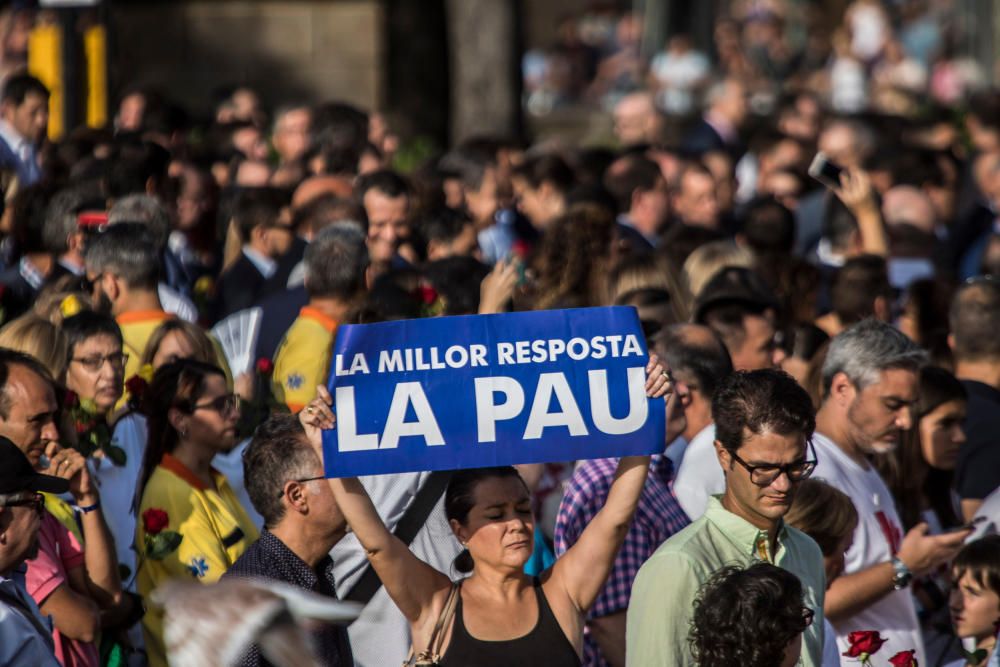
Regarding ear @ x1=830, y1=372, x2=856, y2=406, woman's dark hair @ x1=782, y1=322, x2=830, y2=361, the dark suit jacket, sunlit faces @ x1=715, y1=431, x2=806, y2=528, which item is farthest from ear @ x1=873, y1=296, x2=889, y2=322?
sunlit faces @ x1=715, y1=431, x2=806, y2=528

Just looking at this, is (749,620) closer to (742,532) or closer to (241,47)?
(742,532)

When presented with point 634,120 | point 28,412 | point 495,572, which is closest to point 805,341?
point 495,572

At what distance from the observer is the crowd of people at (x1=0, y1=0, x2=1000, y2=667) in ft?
15.6

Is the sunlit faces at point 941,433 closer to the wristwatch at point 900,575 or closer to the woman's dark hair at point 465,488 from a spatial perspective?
the wristwatch at point 900,575

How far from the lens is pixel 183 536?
226 inches

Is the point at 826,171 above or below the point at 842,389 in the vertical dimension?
above

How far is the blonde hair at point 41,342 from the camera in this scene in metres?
6.31

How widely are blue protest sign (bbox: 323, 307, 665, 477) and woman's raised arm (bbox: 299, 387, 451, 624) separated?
0.05 metres

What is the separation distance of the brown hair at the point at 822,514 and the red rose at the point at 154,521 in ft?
6.39

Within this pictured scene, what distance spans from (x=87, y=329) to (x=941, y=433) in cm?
321

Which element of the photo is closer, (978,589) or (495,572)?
(495,572)

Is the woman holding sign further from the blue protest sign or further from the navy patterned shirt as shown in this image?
the navy patterned shirt

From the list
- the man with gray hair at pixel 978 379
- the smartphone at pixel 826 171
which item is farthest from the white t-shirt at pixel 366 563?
the smartphone at pixel 826 171

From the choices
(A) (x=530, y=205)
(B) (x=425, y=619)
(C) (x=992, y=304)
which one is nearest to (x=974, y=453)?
(C) (x=992, y=304)
